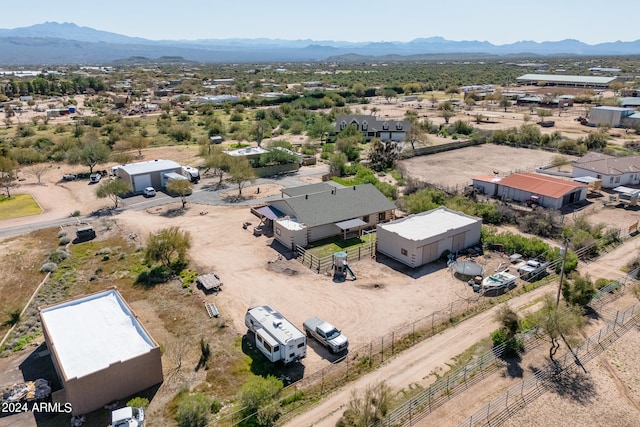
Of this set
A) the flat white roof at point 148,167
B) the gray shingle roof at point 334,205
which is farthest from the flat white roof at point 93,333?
the flat white roof at point 148,167

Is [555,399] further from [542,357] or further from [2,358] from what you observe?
[2,358]

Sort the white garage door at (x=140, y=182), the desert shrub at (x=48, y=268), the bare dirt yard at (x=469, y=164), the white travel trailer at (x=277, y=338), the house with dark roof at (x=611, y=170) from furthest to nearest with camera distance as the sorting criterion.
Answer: the bare dirt yard at (x=469, y=164), the house with dark roof at (x=611, y=170), the white garage door at (x=140, y=182), the desert shrub at (x=48, y=268), the white travel trailer at (x=277, y=338)

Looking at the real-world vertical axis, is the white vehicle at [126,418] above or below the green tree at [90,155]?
below

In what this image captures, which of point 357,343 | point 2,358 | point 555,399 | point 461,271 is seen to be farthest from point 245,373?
point 461,271

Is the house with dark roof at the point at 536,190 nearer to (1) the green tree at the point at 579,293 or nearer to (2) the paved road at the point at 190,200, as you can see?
(1) the green tree at the point at 579,293

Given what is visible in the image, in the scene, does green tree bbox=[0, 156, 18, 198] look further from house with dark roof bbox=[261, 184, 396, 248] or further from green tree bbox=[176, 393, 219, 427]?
green tree bbox=[176, 393, 219, 427]

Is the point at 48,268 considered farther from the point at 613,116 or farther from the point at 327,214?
the point at 613,116

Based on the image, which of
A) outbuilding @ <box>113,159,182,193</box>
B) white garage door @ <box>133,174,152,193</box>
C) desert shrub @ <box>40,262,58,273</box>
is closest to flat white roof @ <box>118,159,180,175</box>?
outbuilding @ <box>113,159,182,193</box>
